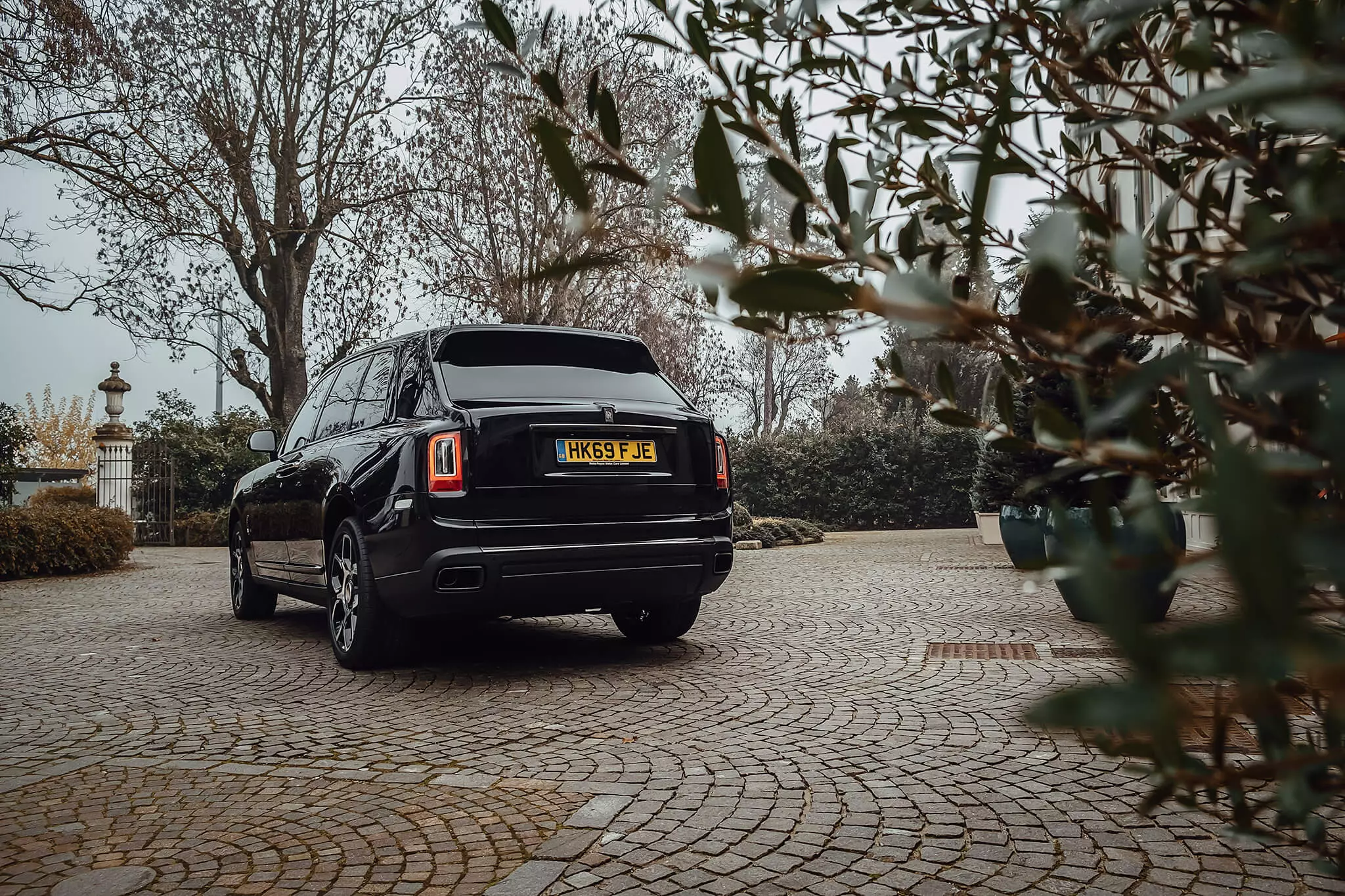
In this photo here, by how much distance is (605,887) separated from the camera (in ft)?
8.86

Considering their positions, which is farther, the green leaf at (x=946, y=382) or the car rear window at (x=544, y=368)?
the car rear window at (x=544, y=368)

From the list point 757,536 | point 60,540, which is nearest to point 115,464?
point 60,540

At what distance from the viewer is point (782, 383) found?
135 feet

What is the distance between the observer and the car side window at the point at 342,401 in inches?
264

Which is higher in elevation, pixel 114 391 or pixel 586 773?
pixel 114 391

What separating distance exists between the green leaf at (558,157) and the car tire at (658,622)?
18.2 ft

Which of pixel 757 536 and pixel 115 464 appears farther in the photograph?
pixel 115 464

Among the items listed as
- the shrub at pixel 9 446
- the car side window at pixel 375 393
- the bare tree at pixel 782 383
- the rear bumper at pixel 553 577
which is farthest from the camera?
the bare tree at pixel 782 383

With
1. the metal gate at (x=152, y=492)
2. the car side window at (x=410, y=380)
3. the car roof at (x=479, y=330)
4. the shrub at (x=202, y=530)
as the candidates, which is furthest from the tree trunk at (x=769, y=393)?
the car side window at (x=410, y=380)

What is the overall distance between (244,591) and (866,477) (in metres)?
17.0

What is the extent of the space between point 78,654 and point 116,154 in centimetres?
769

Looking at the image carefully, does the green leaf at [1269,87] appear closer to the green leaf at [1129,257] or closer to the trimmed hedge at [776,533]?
the green leaf at [1129,257]

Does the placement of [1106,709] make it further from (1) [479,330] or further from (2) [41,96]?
(2) [41,96]

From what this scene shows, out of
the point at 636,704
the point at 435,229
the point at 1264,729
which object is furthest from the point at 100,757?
the point at 435,229
